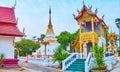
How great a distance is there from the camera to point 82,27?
90.7 ft

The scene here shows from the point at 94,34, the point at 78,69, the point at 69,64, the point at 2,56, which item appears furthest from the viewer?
the point at 94,34

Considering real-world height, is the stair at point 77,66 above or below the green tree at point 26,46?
below

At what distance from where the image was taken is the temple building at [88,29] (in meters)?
25.7

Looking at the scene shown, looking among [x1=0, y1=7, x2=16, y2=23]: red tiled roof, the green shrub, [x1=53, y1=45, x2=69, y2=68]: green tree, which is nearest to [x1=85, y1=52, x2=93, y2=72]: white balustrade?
the green shrub

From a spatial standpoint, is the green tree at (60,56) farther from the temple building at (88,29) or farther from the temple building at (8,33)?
the temple building at (8,33)

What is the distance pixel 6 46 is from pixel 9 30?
1267mm

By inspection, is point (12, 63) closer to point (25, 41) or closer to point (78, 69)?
point (78, 69)

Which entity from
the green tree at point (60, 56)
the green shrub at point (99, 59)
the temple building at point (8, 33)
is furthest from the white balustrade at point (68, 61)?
the temple building at point (8, 33)

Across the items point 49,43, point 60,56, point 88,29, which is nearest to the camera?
point 60,56

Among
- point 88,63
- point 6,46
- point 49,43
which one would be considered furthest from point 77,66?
point 49,43

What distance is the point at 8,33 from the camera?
66.3 ft

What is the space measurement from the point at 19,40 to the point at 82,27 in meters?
38.6

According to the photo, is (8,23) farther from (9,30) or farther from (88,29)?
(88,29)

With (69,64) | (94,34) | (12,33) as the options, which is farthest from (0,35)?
(94,34)
